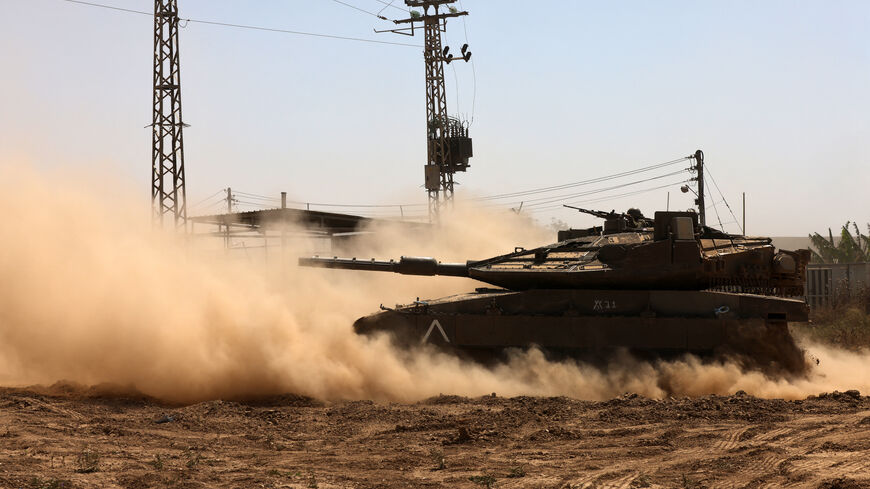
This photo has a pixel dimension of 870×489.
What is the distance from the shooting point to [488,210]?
3862cm

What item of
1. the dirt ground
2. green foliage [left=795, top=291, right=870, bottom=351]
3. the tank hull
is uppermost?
the tank hull

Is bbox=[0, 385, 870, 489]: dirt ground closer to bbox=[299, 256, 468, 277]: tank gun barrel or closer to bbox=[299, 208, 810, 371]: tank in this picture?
bbox=[299, 208, 810, 371]: tank

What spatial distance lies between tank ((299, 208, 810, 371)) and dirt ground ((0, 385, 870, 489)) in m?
1.81

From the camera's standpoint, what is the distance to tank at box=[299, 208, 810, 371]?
16.2m

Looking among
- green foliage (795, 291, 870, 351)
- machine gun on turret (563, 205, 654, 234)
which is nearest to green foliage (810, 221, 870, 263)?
green foliage (795, 291, 870, 351)

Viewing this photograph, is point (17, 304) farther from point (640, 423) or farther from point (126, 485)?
point (640, 423)

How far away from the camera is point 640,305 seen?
16.8 m

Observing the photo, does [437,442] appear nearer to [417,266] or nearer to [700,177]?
[417,266]

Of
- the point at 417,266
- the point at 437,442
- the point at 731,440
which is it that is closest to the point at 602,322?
the point at 417,266

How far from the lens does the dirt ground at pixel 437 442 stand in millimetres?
9516

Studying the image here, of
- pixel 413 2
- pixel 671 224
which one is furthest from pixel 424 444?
pixel 413 2

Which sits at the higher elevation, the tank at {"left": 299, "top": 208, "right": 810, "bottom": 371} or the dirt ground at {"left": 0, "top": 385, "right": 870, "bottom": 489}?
the tank at {"left": 299, "top": 208, "right": 810, "bottom": 371}

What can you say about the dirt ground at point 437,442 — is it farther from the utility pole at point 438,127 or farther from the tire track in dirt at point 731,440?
the utility pole at point 438,127

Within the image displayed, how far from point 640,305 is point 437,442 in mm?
6375
